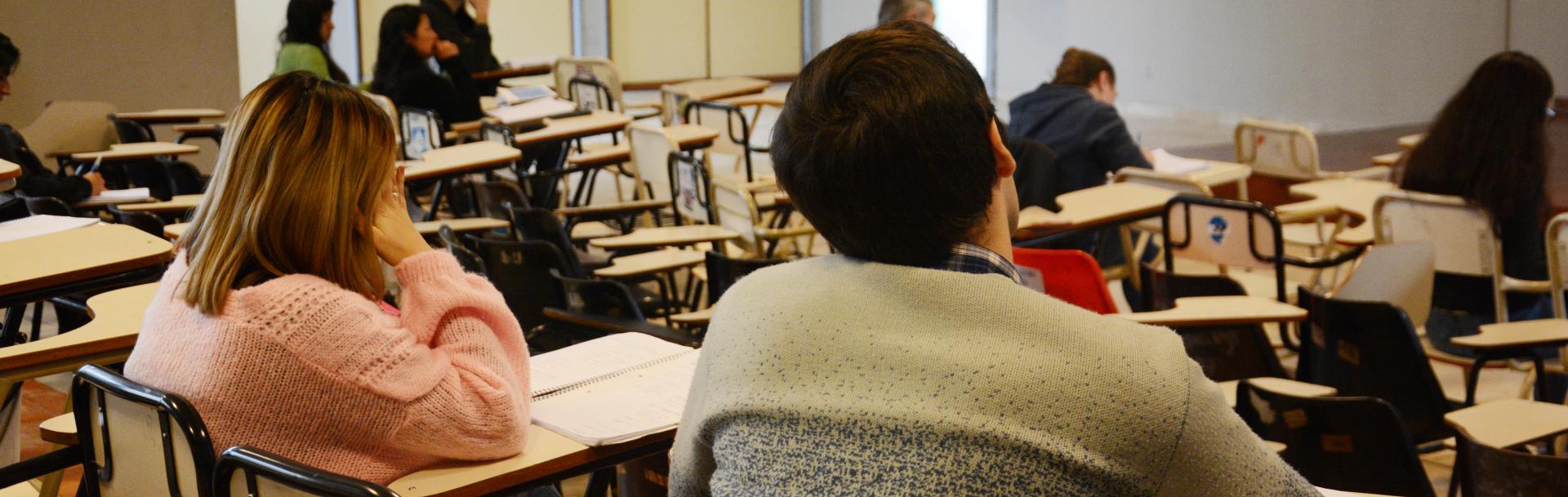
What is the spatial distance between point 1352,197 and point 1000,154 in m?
3.73

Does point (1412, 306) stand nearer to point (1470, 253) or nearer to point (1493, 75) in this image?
point (1470, 253)

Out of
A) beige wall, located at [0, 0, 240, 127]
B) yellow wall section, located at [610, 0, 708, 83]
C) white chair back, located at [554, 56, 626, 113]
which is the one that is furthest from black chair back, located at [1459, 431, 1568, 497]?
yellow wall section, located at [610, 0, 708, 83]

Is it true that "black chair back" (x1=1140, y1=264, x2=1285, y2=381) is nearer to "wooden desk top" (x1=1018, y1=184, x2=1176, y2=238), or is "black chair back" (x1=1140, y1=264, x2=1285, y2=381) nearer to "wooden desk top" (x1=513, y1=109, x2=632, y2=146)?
"wooden desk top" (x1=1018, y1=184, x2=1176, y2=238)

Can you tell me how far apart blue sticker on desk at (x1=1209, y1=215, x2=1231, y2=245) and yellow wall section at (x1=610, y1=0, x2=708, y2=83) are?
11342mm

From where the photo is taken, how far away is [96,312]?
2.34 meters

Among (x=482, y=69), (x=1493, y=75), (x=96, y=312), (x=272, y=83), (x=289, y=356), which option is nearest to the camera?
(x=289, y=356)

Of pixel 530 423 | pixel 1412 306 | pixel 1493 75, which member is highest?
pixel 1493 75

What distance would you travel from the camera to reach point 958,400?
986mm

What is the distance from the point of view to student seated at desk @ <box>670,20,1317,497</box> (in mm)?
958

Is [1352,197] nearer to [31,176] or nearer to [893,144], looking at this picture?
[893,144]

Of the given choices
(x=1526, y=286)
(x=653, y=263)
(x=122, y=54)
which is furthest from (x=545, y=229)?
(x=122, y=54)

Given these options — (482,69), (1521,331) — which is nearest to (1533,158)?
(1521,331)

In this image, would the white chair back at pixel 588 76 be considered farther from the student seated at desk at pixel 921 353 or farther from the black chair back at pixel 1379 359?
the student seated at desk at pixel 921 353

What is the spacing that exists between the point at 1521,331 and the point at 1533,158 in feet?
3.49
